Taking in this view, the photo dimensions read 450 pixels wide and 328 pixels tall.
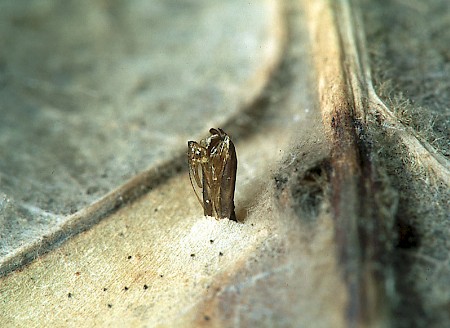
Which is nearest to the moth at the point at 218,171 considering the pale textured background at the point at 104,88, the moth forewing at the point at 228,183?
the moth forewing at the point at 228,183

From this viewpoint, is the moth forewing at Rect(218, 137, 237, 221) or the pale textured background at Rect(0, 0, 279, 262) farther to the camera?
the pale textured background at Rect(0, 0, 279, 262)

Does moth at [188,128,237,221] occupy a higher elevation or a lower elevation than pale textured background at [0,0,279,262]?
higher

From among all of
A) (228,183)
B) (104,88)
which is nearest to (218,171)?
(228,183)

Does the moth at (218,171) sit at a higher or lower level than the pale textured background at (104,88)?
higher

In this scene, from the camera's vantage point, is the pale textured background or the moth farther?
the pale textured background

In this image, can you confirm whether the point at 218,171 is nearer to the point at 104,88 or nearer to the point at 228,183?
the point at 228,183

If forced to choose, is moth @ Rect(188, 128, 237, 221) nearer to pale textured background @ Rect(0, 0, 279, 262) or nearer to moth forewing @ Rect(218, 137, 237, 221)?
moth forewing @ Rect(218, 137, 237, 221)

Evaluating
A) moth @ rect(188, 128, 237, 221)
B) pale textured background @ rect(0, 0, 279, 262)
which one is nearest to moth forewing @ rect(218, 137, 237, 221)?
moth @ rect(188, 128, 237, 221)

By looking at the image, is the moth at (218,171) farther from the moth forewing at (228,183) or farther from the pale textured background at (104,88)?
the pale textured background at (104,88)
